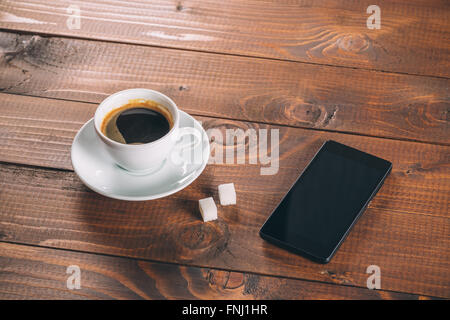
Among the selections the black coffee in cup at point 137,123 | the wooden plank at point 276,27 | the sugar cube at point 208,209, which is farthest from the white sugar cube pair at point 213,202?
the wooden plank at point 276,27

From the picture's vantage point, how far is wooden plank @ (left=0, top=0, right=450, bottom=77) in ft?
3.49

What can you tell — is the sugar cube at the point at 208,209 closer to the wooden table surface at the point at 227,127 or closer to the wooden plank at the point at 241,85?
the wooden table surface at the point at 227,127

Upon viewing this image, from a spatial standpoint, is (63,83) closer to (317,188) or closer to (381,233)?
(317,188)

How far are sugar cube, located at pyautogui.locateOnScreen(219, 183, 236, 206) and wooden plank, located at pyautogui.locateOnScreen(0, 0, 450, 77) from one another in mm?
355

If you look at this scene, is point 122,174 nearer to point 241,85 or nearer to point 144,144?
point 144,144

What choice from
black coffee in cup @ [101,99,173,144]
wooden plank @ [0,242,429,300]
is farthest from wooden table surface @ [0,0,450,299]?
black coffee in cup @ [101,99,173,144]

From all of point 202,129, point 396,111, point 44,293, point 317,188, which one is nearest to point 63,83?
point 202,129

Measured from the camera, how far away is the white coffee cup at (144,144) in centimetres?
78

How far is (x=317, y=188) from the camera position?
2.73ft

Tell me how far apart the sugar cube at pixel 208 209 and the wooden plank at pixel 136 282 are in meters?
0.09

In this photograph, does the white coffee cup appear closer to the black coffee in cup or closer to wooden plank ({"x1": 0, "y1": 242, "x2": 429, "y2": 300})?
the black coffee in cup

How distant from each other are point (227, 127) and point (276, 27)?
313 millimetres
